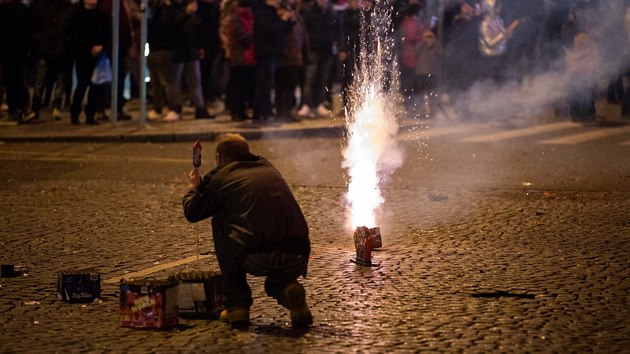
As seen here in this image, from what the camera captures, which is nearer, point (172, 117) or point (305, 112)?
point (172, 117)

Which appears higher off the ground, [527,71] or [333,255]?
[527,71]

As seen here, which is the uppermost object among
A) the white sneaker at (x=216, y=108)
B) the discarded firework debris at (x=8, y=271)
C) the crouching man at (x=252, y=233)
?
the white sneaker at (x=216, y=108)

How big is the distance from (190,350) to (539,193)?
22.0 ft

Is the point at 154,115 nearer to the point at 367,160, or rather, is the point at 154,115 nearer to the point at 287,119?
the point at 287,119

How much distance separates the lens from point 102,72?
63.2ft

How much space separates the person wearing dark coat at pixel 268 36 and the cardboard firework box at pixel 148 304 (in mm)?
11371

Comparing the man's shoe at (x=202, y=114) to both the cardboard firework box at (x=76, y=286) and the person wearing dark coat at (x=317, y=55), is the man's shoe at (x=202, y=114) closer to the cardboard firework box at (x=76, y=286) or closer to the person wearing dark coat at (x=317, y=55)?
the person wearing dark coat at (x=317, y=55)

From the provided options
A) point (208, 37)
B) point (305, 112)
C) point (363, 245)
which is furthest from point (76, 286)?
point (305, 112)

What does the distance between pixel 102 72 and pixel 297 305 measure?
12128 mm

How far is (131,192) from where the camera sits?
13.7m

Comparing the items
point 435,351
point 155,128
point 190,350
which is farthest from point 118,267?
point 155,128

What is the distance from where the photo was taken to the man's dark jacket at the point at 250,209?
774 centimetres

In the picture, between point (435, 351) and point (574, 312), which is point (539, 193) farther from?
point (435, 351)

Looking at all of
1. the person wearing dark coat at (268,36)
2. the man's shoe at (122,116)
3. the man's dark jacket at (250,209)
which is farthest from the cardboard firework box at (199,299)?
the man's shoe at (122,116)
